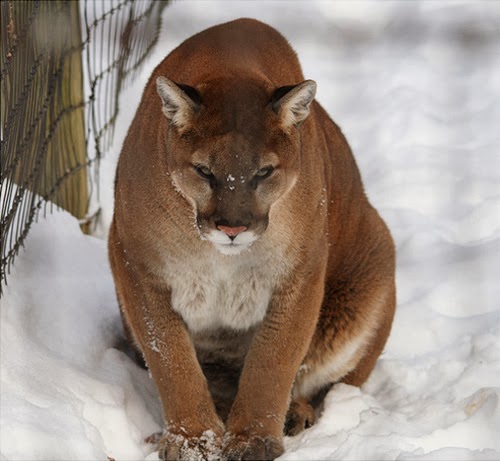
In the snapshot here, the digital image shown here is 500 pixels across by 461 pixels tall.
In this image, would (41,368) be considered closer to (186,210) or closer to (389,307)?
(186,210)

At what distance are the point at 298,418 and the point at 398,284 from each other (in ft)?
4.19

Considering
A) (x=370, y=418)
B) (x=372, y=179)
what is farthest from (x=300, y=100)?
(x=372, y=179)

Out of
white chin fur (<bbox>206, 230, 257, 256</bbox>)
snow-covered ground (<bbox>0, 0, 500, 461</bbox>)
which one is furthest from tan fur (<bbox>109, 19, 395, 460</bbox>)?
snow-covered ground (<bbox>0, 0, 500, 461</bbox>)

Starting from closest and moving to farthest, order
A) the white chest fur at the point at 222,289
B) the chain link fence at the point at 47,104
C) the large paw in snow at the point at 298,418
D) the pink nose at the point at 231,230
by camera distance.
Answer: the pink nose at the point at 231,230, the white chest fur at the point at 222,289, the large paw in snow at the point at 298,418, the chain link fence at the point at 47,104

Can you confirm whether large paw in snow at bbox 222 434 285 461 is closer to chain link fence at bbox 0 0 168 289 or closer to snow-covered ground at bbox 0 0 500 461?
snow-covered ground at bbox 0 0 500 461

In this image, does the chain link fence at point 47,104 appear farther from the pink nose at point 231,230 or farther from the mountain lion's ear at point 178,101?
the pink nose at point 231,230

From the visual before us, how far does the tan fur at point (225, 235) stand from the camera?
3.45 m

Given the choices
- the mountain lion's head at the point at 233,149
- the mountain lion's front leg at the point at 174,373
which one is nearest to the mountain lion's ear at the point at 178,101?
the mountain lion's head at the point at 233,149

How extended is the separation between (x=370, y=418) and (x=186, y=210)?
1.00 metres

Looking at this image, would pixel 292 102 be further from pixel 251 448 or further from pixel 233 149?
pixel 251 448

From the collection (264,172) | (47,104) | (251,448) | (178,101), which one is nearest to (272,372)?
(251,448)

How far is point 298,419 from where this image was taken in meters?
4.05

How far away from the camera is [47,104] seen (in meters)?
4.70

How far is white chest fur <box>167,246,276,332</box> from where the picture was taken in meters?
3.68
